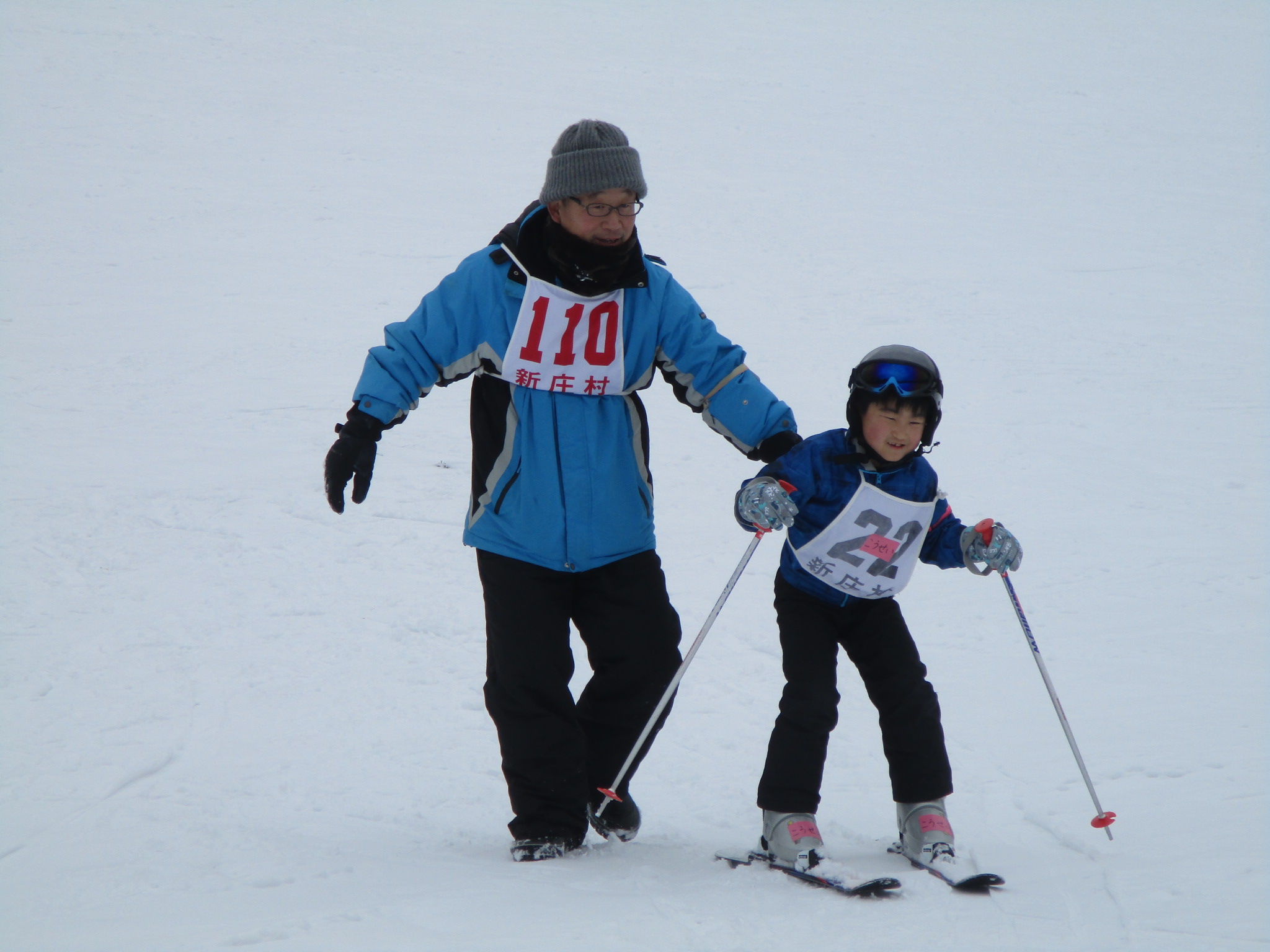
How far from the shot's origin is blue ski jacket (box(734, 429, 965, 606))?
124 inches

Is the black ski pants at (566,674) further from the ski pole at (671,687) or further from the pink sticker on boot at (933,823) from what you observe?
the pink sticker on boot at (933,823)

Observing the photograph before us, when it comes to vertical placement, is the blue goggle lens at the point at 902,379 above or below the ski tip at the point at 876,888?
above

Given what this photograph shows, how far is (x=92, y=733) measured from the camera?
401 cm

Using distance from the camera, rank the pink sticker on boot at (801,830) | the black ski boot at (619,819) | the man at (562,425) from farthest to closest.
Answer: the black ski boot at (619,819), the man at (562,425), the pink sticker on boot at (801,830)

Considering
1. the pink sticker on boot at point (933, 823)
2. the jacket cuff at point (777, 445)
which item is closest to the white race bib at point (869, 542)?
the jacket cuff at point (777, 445)

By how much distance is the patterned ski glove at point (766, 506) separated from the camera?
9.85ft

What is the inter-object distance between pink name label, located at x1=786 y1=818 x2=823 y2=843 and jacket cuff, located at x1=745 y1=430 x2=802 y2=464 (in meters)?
1.01

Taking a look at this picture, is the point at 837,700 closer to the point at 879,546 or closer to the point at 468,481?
the point at 879,546

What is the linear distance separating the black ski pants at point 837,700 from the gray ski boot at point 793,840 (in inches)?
1.1

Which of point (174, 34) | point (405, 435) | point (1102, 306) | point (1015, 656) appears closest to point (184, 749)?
point (1015, 656)

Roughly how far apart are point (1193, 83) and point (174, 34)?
55.4 feet

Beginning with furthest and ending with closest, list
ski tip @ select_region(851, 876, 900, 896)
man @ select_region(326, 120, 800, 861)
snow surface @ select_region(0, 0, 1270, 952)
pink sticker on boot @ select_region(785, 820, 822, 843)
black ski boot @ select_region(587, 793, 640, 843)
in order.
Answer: black ski boot @ select_region(587, 793, 640, 843)
man @ select_region(326, 120, 800, 861)
pink sticker on boot @ select_region(785, 820, 822, 843)
snow surface @ select_region(0, 0, 1270, 952)
ski tip @ select_region(851, 876, 900, 896)

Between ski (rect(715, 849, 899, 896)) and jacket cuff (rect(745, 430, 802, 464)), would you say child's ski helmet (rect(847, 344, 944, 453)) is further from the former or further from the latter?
ski (rect(715, 849, 899, 896))

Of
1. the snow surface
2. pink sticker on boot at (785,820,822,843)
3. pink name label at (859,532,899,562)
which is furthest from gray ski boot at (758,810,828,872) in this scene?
pink name label at (859,532,899,562)
